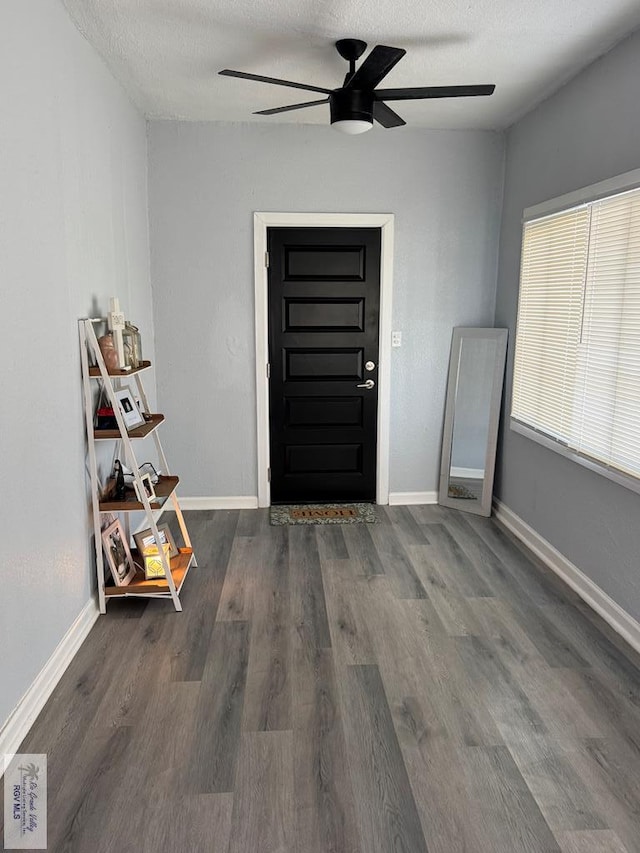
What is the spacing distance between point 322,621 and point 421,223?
114 inches

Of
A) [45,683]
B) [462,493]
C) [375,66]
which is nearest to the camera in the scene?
[45,683]

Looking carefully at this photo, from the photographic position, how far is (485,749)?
7.14ft

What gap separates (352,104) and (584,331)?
5.31ft

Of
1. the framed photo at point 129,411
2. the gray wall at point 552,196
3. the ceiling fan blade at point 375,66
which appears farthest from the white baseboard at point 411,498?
the ceiling fan blade at point 375,66

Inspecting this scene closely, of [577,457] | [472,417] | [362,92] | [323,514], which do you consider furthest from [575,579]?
[362,92]

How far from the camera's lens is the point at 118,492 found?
128 inches

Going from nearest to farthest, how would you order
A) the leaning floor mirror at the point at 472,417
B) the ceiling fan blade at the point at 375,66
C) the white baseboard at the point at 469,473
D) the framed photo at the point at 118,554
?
the ceiling fan blade at the point at 375,66 < the framed photo at the point at 118,554 < the leaning floor mirror at the point at 472,417 < the white baseboard at the point at 469,473

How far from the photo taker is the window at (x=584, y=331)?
291 cm

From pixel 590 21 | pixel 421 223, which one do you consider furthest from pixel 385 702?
pixel 421 223

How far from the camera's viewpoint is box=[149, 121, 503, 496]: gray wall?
14.4 feet

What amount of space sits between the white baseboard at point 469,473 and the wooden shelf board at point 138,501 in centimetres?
215

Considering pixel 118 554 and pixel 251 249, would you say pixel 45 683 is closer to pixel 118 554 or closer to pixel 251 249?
pixel 118 554

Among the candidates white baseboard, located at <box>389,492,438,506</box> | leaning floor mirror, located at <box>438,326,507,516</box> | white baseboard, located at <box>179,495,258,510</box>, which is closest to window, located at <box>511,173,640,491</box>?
leaning floor mirror, located at <box>438,326,507,516</box>

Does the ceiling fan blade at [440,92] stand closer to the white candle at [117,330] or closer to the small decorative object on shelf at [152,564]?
the white candle at [117,330]
